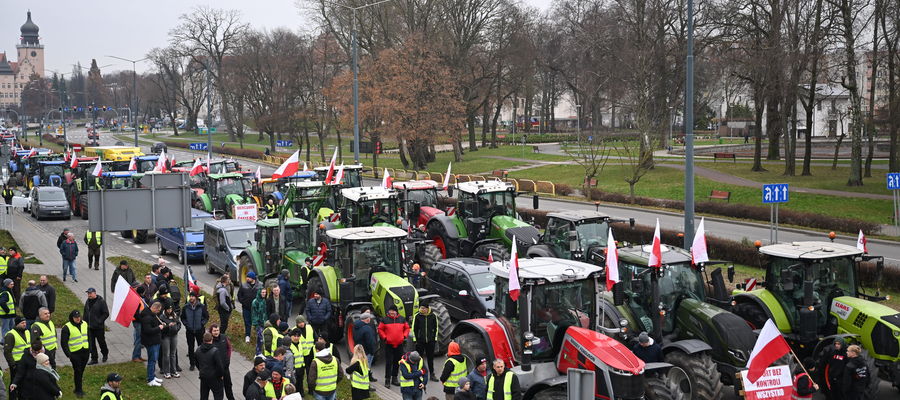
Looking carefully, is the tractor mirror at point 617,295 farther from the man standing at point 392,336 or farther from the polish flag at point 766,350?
the man standing at point 392,336

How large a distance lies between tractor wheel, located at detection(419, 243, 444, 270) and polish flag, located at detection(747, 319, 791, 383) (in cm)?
1199

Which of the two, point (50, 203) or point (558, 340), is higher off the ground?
point (50, 203)

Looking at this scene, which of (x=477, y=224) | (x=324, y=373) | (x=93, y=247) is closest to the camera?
(x=324, y=373)

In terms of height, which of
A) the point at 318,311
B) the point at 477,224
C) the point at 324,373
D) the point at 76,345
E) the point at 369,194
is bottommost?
the point at 324,373

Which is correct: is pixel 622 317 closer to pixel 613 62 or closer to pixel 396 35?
pixel 613 62

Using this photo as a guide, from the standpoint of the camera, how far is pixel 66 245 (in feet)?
74.2

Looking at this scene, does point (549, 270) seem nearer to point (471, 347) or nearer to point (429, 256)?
point (471, 347)

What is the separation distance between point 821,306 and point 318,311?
8447 mm

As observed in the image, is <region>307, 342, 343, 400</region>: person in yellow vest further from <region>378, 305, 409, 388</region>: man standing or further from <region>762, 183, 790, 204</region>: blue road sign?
<region>762, 183, 790, 204</region>: blue road sign

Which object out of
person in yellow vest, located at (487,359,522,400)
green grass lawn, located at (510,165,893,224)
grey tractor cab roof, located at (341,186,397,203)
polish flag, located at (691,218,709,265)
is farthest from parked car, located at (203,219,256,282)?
green grass lawn, located at (510,165,893,224)

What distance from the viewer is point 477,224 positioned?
2288 centimetres

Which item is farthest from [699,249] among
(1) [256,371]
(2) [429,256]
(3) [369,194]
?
(3) [369,194]

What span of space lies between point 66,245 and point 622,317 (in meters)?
15.5

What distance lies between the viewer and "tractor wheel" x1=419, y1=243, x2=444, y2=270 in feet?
72.2
